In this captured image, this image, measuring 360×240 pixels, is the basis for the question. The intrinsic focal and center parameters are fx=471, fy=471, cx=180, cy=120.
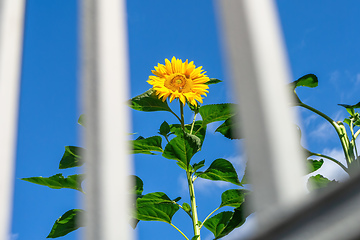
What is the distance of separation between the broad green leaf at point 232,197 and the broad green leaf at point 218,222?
0.08 feet

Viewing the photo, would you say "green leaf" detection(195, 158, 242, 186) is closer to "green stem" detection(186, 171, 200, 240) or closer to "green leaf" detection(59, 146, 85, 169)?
"green stem" detection(186, 171, 200, 240)

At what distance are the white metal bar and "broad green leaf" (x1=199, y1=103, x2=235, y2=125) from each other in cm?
39

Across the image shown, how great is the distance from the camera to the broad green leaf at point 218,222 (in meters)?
0.86

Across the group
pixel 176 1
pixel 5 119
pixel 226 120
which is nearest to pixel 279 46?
pixel 5 119

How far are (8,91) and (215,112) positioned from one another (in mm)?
451

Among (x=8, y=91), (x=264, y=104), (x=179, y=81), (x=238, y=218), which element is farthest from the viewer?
(x=179, y=81)

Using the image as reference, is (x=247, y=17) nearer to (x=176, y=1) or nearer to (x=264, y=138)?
(x=264, y=138)

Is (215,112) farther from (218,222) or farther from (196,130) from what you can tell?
(218,222)

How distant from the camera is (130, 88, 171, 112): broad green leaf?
1.00 meters

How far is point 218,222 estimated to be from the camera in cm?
86

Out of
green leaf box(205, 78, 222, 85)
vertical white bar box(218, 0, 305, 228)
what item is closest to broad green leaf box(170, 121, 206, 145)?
green leaf box(205, 78, 222, 85)

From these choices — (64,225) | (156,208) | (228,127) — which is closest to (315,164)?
(228,127)

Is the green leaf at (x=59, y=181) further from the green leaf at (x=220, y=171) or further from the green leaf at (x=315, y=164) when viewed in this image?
the green leaf at (x=315, y=164)

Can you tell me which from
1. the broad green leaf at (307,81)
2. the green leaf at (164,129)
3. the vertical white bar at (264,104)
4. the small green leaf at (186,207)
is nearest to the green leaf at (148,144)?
the green leaf at (164,129)
